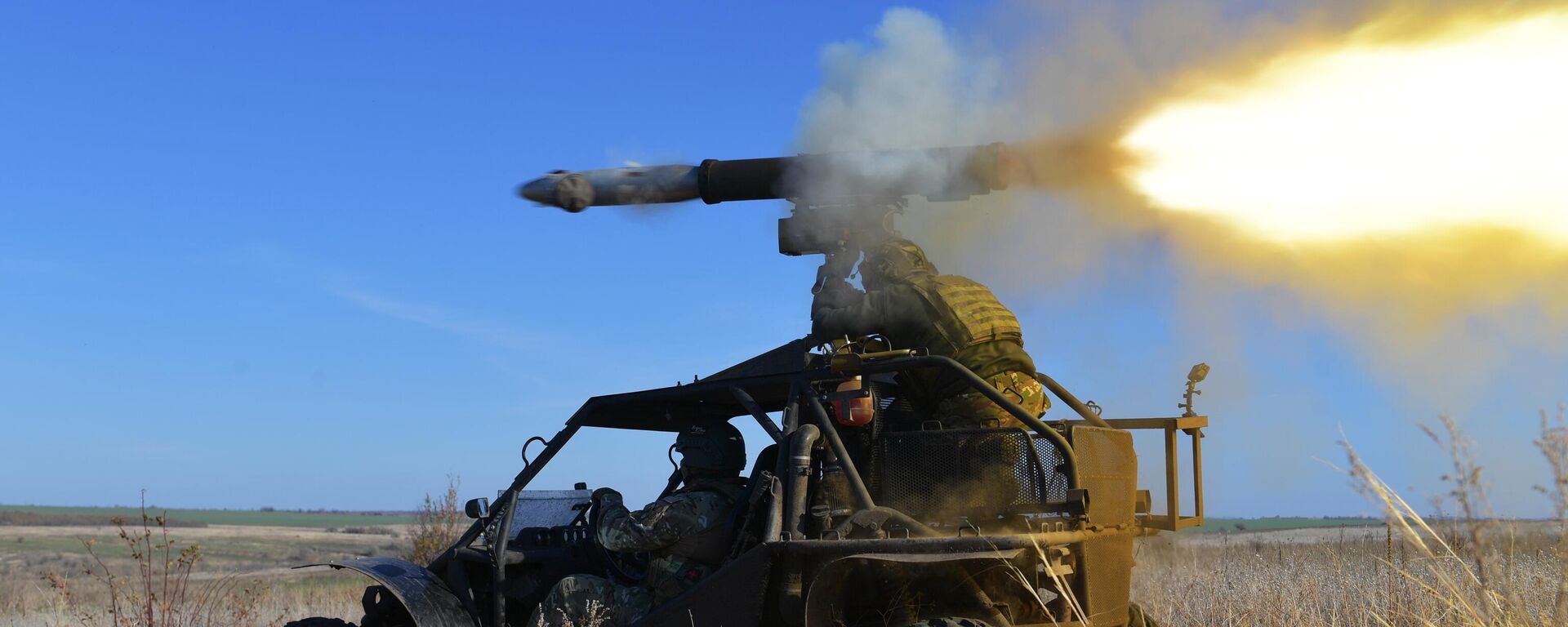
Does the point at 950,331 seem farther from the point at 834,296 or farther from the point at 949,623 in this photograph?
the point at 949,623

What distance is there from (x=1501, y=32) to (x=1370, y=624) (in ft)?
14.3

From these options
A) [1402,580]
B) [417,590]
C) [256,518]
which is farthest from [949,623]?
[256,518]

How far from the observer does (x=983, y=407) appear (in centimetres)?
651

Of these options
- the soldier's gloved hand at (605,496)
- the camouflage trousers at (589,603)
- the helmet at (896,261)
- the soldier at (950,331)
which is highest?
the helmet at (896,261)

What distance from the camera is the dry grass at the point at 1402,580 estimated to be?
12.5 feet

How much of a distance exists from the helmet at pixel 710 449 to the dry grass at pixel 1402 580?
306 centimetres

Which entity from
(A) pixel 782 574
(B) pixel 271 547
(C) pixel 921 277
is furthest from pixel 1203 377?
(B) pixel 271 547

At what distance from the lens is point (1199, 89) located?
27.9 feet

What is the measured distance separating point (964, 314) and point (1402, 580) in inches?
232

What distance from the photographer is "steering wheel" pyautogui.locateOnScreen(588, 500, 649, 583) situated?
719cm

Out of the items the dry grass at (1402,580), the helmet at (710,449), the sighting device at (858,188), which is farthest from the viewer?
the sighting device at (858,188)

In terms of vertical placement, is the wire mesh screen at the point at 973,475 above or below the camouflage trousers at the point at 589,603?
above

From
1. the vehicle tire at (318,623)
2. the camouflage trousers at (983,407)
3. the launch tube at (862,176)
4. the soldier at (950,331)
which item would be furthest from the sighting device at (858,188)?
the vehicle tire at (318,623)

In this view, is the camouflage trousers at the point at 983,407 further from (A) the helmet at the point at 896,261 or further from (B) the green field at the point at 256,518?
(B) the green field at the point at 256,518
